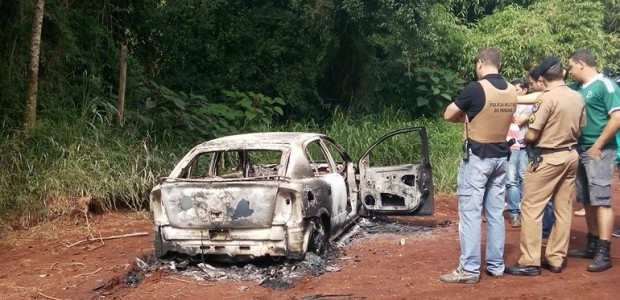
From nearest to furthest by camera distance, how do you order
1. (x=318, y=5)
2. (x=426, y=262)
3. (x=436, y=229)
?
(x=426, y=262), (x=436, y=229), (x=318, y=5)

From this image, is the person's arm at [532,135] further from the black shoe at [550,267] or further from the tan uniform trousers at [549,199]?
the black shoe at [550,267]

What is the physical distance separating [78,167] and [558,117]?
21.9ft

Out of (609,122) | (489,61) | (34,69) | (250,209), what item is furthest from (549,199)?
(34,69)

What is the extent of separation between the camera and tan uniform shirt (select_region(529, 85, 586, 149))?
559 cm

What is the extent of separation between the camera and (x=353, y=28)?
15.8m

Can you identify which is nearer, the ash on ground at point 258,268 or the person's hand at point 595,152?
the person's hand at point 595,152

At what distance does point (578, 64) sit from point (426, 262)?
2.36 meters

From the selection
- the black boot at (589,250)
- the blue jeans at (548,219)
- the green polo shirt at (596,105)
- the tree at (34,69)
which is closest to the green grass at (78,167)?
the tree at (34,69)

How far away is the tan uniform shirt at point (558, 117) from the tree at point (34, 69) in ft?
23.9

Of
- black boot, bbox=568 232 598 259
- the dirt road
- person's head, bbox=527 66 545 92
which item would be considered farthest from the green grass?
person's head, bbox=527 66 545 92

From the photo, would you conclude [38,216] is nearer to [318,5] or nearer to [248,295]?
[248,295]

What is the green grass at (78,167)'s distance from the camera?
901 centimetres

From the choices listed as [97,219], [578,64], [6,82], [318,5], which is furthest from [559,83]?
[318,5]

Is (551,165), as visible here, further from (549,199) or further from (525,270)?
(525,270)
